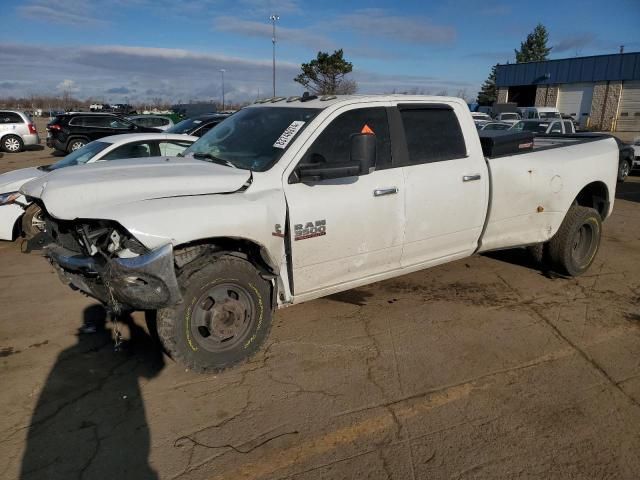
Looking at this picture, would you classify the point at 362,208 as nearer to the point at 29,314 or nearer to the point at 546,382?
the point at 546,382

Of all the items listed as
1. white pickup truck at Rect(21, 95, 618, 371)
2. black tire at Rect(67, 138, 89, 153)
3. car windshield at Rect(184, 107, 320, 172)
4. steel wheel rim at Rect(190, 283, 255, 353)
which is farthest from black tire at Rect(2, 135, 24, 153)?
steel wheel rim at Rect(190, 283, 255, 353)

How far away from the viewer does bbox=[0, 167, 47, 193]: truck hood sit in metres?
6.72

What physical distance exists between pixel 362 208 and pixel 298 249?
63cm

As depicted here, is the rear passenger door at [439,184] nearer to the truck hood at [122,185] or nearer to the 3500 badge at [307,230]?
the 3500 badge at [307,230]

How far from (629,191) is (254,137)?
11.7 meters

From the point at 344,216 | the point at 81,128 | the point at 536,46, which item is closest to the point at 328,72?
the point at 81,128

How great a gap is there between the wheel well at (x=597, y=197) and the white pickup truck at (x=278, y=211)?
95cm

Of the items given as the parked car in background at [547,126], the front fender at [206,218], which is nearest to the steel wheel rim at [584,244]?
the front fender at [206,218]

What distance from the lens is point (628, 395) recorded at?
11.1ft

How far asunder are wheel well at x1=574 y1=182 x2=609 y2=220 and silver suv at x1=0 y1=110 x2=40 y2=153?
22360 millimetres

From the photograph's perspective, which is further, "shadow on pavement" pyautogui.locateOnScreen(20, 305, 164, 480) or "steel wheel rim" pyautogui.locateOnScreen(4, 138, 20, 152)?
"steel wheel rim" pyautogui.locateOnScreen(4, 138, 20, 152)

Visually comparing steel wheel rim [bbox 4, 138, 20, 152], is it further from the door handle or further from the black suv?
the door handle

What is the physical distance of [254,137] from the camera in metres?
4.13

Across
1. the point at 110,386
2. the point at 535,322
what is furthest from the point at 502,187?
the point at 110,386
